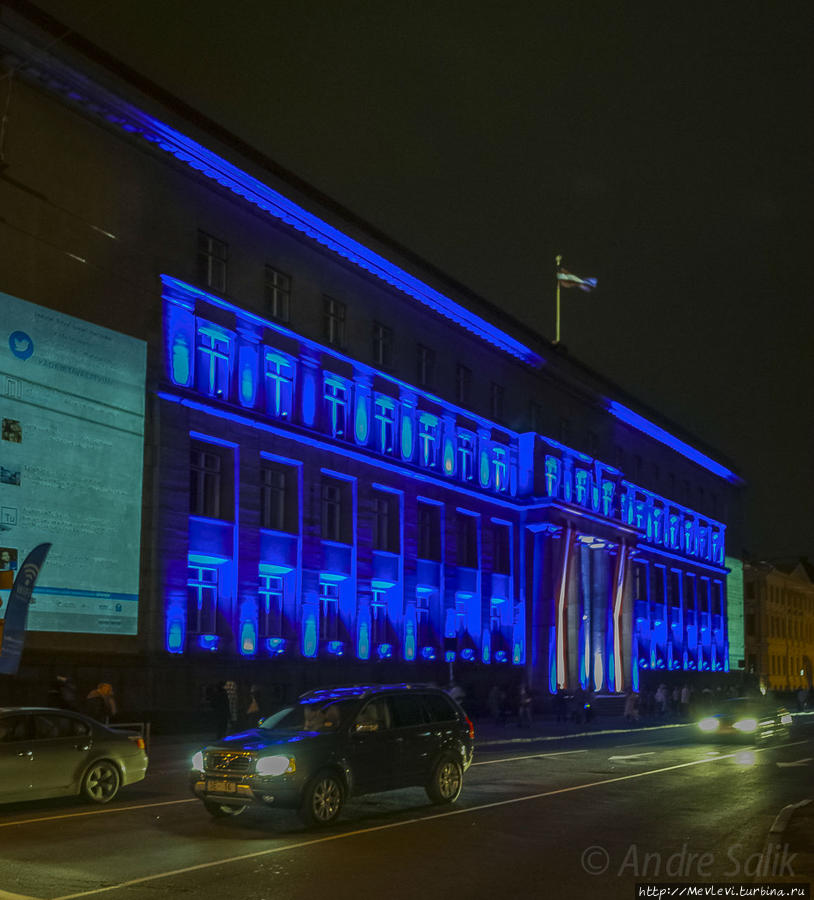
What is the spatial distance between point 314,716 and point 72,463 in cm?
1829

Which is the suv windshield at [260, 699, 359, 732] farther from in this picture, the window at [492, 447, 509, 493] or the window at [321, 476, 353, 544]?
the window at [492, 447, 509, 493]

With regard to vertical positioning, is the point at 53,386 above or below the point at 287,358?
below

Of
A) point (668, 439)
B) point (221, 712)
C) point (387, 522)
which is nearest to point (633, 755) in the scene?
point (221, 712)

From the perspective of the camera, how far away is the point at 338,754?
15305mm

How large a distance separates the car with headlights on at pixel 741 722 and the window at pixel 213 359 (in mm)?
18940

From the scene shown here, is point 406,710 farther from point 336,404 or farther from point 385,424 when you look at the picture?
point 385,424

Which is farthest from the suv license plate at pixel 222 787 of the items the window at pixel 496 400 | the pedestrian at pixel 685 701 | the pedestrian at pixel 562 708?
the pedestrian at pixel 685 701

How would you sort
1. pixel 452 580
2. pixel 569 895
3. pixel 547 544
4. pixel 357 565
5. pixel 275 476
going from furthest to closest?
pixel 547 544, pixel 452 580, pixel 357 565, pixel 275 476, pixel 569 895

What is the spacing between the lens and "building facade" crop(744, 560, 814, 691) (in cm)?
10662

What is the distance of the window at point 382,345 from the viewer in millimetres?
48469

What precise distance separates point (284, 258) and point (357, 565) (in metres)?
12.2

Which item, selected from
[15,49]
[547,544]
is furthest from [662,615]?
[15,49]

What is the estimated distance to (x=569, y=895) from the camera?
10.3 m

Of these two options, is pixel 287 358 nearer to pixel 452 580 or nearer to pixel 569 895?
pixel 452 580
